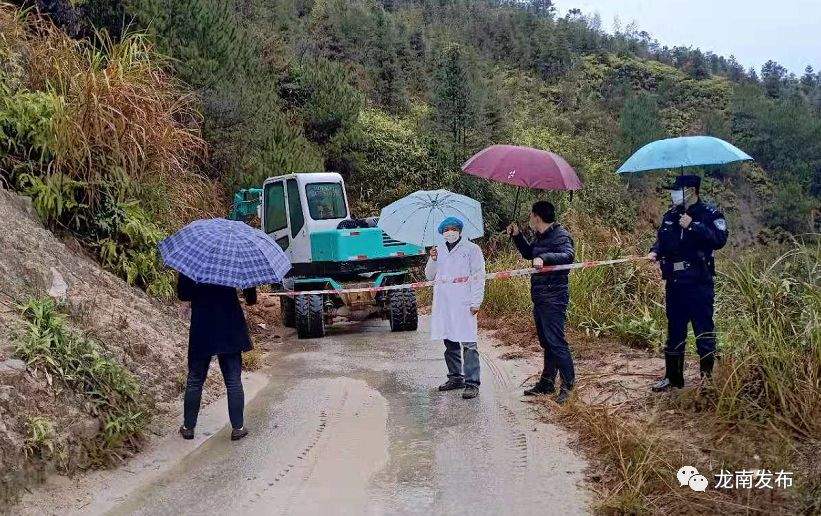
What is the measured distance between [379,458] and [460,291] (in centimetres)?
202

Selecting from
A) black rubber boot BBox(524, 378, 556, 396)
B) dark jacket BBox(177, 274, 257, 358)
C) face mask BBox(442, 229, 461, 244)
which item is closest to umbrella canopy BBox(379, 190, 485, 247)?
face mask BBox(442, 229, 461, 244)

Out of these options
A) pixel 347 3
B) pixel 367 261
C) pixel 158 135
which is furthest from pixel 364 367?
pixel 347 3

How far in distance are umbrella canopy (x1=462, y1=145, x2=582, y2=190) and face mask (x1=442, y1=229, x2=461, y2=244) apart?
604 mm

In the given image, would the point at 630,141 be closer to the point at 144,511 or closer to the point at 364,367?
the point at 364,367

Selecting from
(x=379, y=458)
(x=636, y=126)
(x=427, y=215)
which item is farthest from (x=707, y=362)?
(x=636, y=126)

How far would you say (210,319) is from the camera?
5125mm

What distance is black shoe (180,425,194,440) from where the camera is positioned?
5.28 meters

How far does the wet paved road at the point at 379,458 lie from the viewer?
412 cm

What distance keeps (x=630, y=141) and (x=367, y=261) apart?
36.2m

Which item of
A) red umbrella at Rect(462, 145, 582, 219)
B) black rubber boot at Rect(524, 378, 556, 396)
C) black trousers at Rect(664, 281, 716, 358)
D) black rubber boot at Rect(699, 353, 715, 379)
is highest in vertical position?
red umbrella at Rect(462, 145, 582, 219)

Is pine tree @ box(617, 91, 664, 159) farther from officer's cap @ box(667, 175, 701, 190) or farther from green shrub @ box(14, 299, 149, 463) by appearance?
green shrub @ box(14, 299, 149, 463)

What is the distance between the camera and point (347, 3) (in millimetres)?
41812

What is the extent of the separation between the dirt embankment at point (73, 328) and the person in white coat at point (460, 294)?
7.97 feet

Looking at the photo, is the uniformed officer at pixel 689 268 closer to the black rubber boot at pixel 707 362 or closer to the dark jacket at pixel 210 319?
the black rubber boot at pixel 707 362
